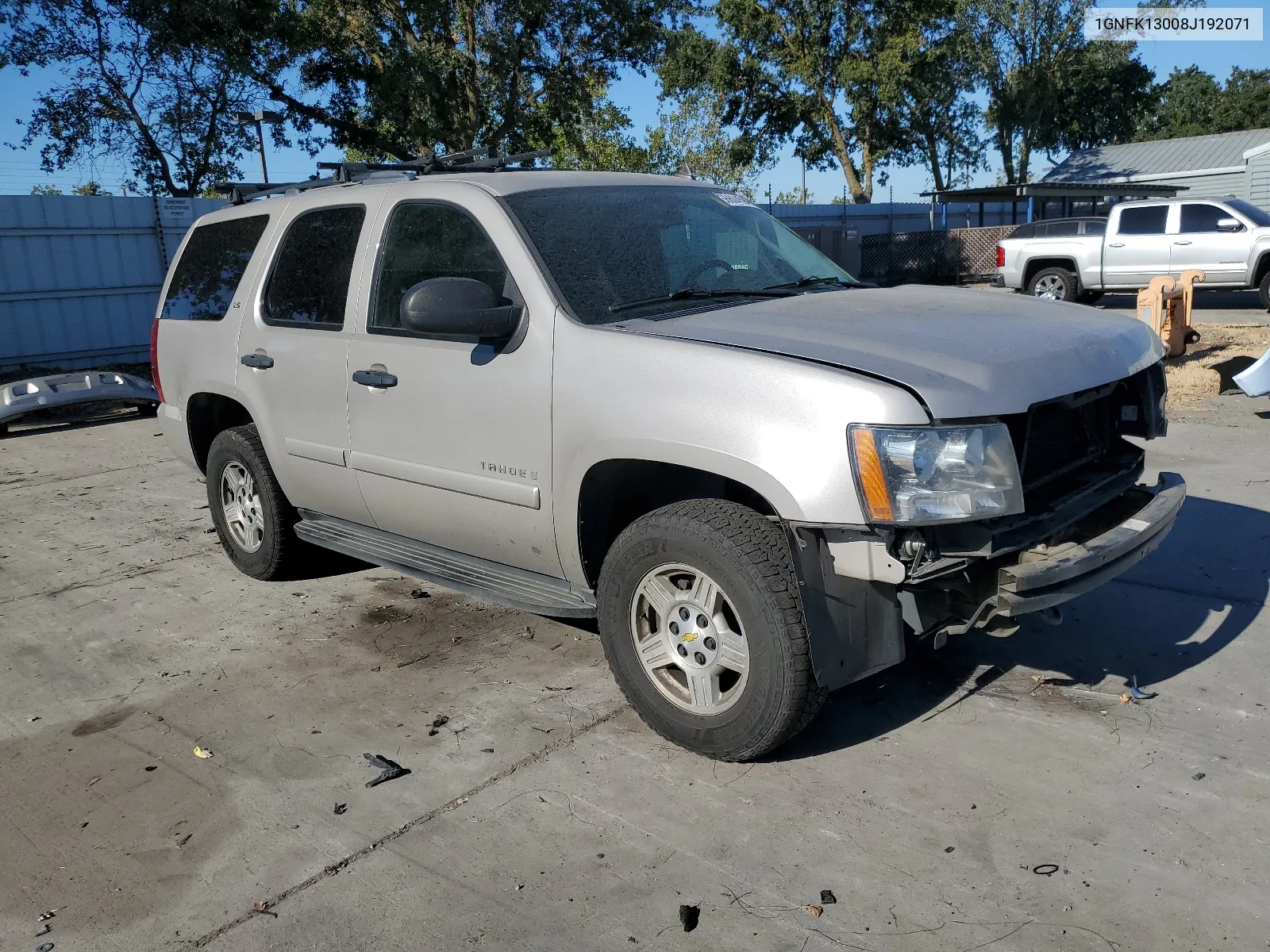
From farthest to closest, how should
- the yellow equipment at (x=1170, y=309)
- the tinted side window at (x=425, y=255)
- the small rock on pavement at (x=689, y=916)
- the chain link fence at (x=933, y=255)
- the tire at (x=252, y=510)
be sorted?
the chain link fence at (x=933, y=255)
the yellow equipment at (x=1170, y=309)
the tire at (x=252, y=510)
the tinted side window at (x=425, y=255)
the small rock on pavement at (x=689, y=916)

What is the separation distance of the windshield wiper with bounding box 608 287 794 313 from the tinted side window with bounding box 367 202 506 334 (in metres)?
0.47

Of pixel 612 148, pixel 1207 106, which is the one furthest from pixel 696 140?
pixel 1207 106

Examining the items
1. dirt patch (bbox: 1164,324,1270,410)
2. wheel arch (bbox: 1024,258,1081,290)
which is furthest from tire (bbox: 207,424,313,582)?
wheel arch (bbox: 1024,258,1081,290)

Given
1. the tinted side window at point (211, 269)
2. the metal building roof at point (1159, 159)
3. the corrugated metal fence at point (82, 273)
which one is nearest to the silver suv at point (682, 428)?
the tinted side window at point (211, 269)

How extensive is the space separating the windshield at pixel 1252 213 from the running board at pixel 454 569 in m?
17.5

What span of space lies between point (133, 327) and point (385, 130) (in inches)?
364

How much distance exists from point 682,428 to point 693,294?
88 centimetres

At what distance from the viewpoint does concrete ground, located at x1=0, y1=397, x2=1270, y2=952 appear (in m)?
2.82

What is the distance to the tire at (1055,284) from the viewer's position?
19.4 meters

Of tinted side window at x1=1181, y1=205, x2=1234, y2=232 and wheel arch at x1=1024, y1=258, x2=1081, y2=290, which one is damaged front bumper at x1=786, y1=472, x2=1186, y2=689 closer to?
tinted side window at x1=1181, y1=205, x2=1234, y2=232

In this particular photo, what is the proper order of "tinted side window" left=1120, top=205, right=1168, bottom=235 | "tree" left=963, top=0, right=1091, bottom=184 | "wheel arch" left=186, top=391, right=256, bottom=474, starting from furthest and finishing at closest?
"tree" left=963, top=0, right=1091, bottom=184, "tinted side window" left=1120, top=205, right=1168, bottom=235, "wheel arch" left=186, top=391, right=256, bottom=474

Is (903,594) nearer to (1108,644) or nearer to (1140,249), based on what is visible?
(1108,644)

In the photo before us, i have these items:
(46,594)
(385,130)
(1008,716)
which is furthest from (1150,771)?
(385,130)

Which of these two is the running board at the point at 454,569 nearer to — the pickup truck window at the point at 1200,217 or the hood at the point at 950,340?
the hood at the point at 950,340
